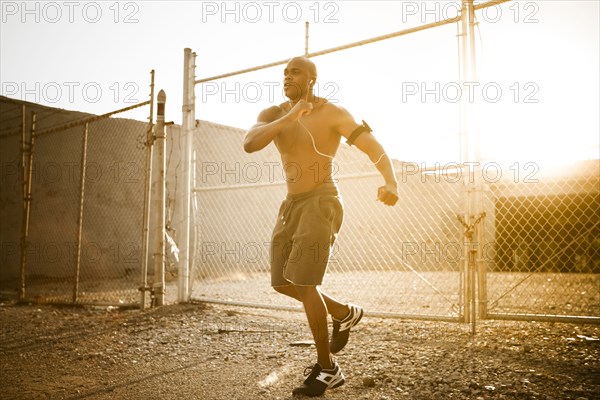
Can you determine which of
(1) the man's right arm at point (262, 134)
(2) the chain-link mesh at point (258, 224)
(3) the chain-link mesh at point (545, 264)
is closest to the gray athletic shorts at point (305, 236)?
(1) the man's right arm at point (262, 134)

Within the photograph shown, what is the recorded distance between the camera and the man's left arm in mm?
2523

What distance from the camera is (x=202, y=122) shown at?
1247cm

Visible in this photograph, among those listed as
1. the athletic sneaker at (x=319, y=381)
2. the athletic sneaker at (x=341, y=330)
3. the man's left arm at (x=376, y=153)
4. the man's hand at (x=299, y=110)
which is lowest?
the athletic sneaker at (x=319, y=381)

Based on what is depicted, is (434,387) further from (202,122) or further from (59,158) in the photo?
(202,122)

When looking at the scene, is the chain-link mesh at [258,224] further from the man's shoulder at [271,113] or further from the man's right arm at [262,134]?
the man's right arm at [262,134]

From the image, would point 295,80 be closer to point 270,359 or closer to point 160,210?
point 270,359

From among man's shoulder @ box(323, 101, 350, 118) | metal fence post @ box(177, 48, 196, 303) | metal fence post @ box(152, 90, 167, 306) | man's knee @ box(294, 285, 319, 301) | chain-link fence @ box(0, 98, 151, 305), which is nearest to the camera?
man's knee @ box(294, 285, 319, 301)

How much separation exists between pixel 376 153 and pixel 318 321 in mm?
1019

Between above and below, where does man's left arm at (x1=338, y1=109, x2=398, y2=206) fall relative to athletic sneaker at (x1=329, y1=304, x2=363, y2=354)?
above

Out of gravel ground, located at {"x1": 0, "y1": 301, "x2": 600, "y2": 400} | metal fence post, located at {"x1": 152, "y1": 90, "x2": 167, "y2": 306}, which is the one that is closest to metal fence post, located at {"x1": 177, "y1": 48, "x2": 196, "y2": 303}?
metal fence post, located at {"x1": 152, "y1": 90, "x2": 167, "y2": 306}

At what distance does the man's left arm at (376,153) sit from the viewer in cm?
252

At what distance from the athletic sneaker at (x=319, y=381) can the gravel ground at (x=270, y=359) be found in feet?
0.28

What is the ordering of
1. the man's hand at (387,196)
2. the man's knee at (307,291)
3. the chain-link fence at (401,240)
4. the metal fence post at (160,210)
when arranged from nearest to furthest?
1. the man's hand at (387,196)
2. the man's knee at (307,291)
3. the metal fence post at (160,210)
4. the chain-link fence at (401,240)

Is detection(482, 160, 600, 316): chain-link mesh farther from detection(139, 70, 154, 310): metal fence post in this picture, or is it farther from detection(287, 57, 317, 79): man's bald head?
detection(139, 70, 154, 310): metal fence post
